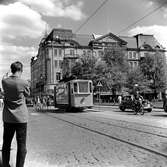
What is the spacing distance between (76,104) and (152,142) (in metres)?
17.4

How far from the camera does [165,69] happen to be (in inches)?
2916

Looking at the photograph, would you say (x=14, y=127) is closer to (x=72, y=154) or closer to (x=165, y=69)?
(x=72, y=154)

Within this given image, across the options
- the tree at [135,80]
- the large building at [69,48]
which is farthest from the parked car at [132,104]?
the large building at [69,48]

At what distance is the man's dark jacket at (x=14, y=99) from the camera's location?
4449mm

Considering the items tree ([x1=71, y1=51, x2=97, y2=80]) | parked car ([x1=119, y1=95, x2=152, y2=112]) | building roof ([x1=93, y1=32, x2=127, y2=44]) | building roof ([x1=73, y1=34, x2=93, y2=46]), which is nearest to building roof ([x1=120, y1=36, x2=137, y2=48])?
building roof ([x1=93, y1=32, x2=127, y2=44])

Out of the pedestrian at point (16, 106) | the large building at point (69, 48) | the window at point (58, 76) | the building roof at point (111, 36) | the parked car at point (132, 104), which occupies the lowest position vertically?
the parked car at point (132, 104)

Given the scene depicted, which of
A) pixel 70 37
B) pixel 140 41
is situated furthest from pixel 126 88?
pixel 140 41

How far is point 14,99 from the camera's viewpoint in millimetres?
4496

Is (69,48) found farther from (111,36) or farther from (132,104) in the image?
(132,104)

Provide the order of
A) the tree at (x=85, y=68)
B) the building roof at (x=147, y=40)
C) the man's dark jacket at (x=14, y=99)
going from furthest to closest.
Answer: the building roof at (x=147, y=40), the tree at (x=85, y=68), the man's dark jacket at (x=14, y=99)

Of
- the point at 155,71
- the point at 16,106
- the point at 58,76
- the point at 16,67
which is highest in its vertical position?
the point at 155,71

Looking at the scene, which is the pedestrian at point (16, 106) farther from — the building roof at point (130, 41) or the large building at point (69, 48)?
the building roof at point (130, 41)

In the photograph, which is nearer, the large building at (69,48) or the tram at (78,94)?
the tram at (78,94)

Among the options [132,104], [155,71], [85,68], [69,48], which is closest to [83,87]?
[132,104]
